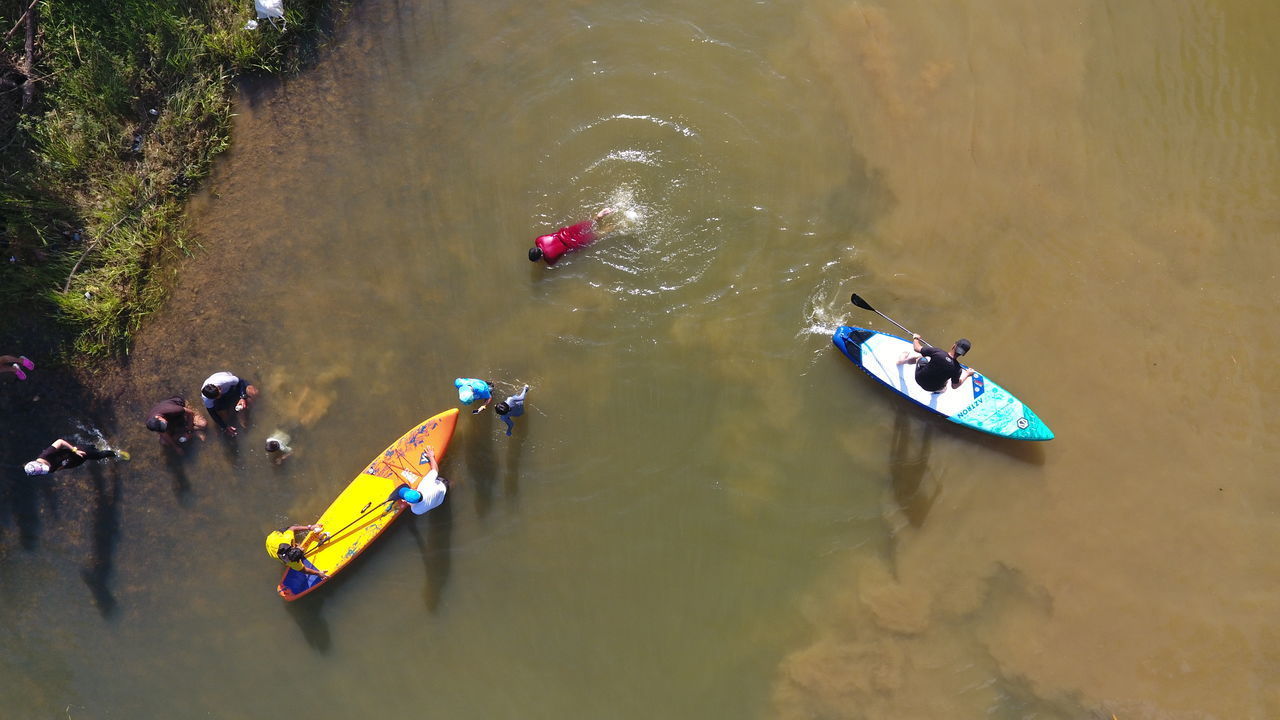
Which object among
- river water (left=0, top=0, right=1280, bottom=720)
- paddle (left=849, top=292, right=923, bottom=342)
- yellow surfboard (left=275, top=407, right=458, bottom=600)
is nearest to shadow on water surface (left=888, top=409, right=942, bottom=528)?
river water (left=0, top=0, right=1280, bottom=720)

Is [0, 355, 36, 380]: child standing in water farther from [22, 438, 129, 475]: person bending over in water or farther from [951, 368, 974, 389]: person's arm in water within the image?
[951, 368, 974, 389]: person's arm in water

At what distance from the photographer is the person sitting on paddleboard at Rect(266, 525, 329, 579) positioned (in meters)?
7.41

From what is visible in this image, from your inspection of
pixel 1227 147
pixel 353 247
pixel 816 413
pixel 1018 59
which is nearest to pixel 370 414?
pixel 353 247

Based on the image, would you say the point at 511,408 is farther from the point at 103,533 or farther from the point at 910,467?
the point at 103,533

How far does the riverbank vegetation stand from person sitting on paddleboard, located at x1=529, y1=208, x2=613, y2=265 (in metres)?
3.58

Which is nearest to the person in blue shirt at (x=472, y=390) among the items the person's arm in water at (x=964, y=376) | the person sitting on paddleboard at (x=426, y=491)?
the person sitting on paddleboard at (x=426, y=491)

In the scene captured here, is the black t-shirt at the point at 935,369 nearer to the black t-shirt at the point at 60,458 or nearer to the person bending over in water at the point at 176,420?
the person bending over in water at the point at 176,420

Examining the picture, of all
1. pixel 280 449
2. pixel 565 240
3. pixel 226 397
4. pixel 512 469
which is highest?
pixel 565 240

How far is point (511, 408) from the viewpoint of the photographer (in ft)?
25.1

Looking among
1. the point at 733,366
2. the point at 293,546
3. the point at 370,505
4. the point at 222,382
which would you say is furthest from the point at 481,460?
the point at 733,366

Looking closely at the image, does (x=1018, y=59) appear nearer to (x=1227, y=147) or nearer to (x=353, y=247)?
(x=1227, y=147)

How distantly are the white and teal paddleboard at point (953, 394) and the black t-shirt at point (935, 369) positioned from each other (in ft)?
0.88

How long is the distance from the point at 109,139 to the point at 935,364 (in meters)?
9.39

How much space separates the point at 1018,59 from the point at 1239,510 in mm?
5589
